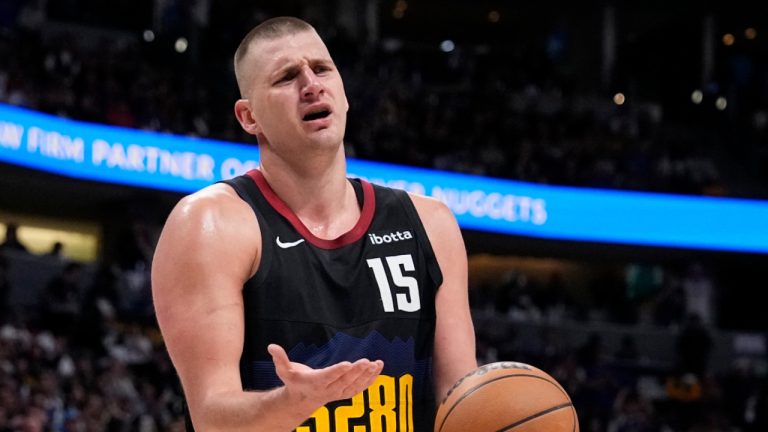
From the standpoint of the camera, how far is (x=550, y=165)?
2005 centimetres

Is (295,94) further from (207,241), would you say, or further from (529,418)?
(529,418)

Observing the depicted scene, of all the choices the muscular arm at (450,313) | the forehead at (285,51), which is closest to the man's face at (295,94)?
the forehead at (285,51)

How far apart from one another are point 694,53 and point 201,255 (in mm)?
24892

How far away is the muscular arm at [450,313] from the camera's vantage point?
3617 millimetres

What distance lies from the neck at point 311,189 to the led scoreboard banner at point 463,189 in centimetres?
1164

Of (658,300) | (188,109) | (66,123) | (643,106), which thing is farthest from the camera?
(643,106)

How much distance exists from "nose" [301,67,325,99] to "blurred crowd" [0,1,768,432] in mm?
7407

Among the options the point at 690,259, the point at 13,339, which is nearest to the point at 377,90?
the point at 690,259

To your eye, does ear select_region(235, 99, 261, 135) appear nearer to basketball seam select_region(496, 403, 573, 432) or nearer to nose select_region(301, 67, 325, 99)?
nose select_region(301, 67, 325, 99)

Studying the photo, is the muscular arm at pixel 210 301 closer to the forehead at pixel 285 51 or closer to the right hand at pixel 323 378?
the right hand at pixel 323 378

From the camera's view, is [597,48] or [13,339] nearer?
[13,339]

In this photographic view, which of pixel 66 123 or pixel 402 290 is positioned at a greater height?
pixel 402 290

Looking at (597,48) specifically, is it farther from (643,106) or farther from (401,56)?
(401,56)

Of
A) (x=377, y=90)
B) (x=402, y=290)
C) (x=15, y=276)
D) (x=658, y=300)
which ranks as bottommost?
(x=658, y=300)
